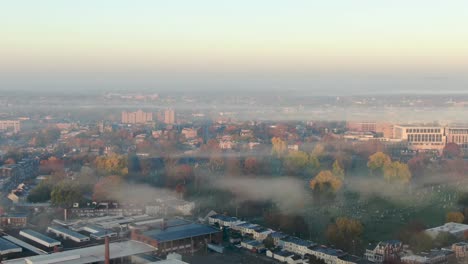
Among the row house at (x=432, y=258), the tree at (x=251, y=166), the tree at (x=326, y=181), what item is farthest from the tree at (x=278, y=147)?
the row house at (x=432, y=258)

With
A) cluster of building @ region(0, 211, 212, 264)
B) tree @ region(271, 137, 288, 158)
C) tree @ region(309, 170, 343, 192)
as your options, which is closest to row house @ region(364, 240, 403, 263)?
cluster of building @ region(0, 211, 212, 264)

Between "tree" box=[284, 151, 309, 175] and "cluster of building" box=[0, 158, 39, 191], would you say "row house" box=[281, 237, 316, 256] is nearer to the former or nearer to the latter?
"tree" box=[284, 151, 309, 175]

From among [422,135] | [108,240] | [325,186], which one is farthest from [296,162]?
[108,240]

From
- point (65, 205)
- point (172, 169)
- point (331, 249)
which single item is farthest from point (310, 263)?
point (172, 169)

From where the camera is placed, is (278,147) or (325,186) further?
(278,147)

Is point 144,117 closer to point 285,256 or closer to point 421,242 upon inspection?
point 285,256

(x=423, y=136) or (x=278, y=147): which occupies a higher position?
(x=423, y=136)

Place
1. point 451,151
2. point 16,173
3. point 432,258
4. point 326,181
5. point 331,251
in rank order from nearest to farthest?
point 432,258 < point 331,251 < point 326,181 < point 16,173 < point 451,151
